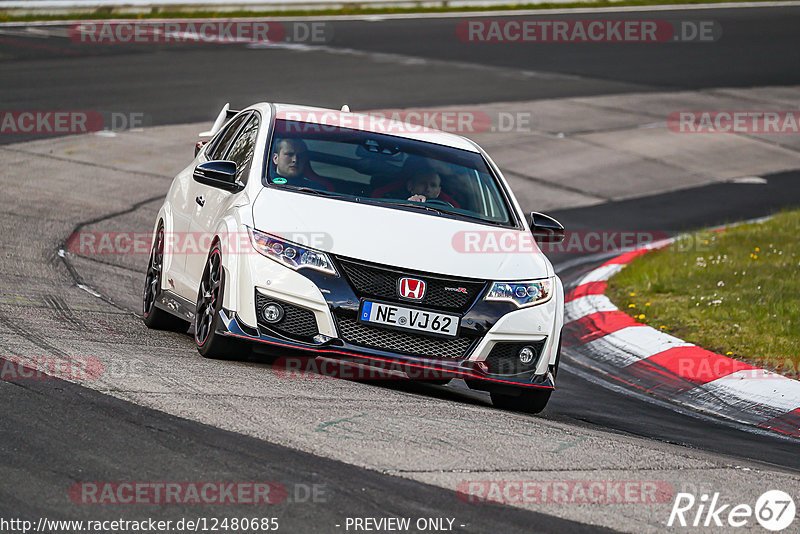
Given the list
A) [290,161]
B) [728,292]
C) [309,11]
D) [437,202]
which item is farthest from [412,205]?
[309,11]

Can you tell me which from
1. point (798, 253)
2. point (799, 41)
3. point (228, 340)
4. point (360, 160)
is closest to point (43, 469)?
point (228, 340)

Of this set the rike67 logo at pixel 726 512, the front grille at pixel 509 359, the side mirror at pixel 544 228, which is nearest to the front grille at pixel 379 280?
the front grille at pixel 509 359

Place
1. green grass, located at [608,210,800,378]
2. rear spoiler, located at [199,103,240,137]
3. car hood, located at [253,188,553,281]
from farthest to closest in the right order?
rear spoiler, located at [199,103,240,137], green grass, located at [608,210,800,378], car hood, located at [253,188,553,281]

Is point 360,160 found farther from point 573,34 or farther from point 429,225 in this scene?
point 573,34

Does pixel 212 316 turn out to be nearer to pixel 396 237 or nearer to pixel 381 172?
pixel 396 237

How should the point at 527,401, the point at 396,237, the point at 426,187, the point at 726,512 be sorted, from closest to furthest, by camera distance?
the point at 726,512 → the point at 396,237 → the point at 527,401 → the point at 426,187

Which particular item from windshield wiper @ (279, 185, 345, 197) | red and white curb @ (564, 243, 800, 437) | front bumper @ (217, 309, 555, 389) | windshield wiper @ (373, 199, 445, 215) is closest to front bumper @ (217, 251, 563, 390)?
front bumper @ (217, 309, 555, 389)

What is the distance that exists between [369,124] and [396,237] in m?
1.63

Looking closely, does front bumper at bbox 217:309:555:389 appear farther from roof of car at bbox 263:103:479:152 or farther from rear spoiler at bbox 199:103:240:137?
rear spoiler at bbox 199:103:240:137

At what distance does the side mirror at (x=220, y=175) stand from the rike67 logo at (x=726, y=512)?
11.4 feet

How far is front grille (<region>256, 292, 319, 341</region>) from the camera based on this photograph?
6.62 metres

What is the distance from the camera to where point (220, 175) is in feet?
24.0

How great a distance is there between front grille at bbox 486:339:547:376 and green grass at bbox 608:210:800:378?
8.00ft

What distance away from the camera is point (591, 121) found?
21375 mm
